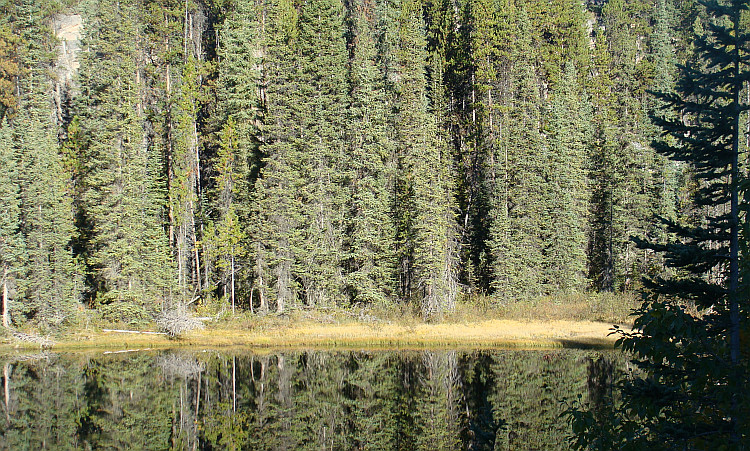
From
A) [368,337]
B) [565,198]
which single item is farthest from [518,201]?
[368,337]

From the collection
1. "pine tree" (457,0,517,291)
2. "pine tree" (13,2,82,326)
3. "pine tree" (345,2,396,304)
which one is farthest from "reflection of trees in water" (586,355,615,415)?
"pine tree" (13,2,82,326)

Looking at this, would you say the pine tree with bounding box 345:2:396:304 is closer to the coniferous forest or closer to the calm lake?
the coniferous forest

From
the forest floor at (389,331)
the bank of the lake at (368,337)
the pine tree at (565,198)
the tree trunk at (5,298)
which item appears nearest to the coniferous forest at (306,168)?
the tree trunk at (5,298)

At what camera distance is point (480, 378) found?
31.8 metres

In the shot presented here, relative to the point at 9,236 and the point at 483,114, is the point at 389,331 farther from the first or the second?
the point at 9,236

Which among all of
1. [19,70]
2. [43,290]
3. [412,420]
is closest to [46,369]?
[43,290]

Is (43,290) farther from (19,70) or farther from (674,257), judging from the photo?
(674,257)

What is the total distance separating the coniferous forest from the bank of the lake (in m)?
3.10

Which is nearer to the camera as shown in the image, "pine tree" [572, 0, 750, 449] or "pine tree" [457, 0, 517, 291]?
"pine tree" [572, 0, 750, 449]

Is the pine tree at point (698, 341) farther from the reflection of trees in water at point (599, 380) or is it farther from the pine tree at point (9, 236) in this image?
the pine tree at point (9, 236)

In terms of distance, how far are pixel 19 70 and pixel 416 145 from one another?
3355 centimetres

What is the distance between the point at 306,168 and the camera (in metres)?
52.1

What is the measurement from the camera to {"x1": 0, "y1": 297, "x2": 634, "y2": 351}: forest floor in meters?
41.4

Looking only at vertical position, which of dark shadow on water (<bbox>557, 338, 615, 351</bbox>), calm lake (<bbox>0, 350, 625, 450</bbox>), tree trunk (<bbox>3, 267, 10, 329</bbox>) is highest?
tree trunk (<bbox>3, 267, 10, 329</bbox>)
